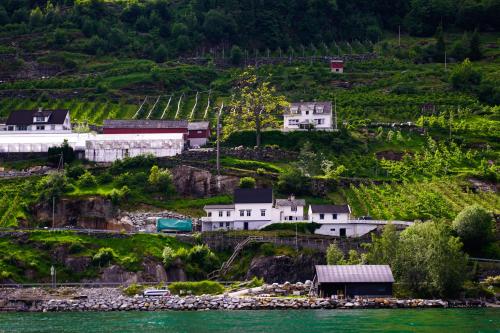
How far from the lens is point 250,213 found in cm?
11269

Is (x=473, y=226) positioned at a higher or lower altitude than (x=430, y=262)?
higher

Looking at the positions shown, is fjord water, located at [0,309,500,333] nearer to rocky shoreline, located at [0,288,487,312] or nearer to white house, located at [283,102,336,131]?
rocky shoreline, located at [0,288,487,312]

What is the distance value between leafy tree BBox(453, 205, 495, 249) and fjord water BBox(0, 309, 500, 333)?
671 inches

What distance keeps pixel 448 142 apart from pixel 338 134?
13428 millimetres

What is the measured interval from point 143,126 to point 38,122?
14.6 metres

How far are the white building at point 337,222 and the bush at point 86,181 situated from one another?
2500cm

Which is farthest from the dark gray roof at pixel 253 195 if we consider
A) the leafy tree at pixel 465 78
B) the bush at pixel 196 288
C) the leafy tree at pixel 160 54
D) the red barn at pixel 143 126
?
the leafy tree at pixel 160 54

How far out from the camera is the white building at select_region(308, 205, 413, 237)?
110062 mm

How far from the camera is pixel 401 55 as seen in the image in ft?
582

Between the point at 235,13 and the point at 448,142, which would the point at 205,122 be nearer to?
the point at 448,142

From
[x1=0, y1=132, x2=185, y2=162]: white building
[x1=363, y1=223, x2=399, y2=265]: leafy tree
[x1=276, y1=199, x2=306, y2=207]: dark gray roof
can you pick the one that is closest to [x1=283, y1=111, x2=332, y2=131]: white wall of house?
[x1=0, y1=132, x2=185, y2=162]: white building

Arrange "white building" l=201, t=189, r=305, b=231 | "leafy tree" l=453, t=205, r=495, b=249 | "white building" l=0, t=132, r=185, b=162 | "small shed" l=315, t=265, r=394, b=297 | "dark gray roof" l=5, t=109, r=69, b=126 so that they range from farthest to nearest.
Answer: "dark gray roof" l=5, t=109, r=69, b=126
"white building" l=0, t=132, r=185, b=162
"white building" l=201, t=189, r=305, b=231
"leafy tree" l=453, t=205, r=495, b=249
"small shed" l=315, t=265, r=394, b=297

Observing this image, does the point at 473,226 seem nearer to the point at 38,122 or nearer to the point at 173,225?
the point at 173,225

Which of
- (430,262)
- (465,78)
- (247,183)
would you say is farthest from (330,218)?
(465,78)
